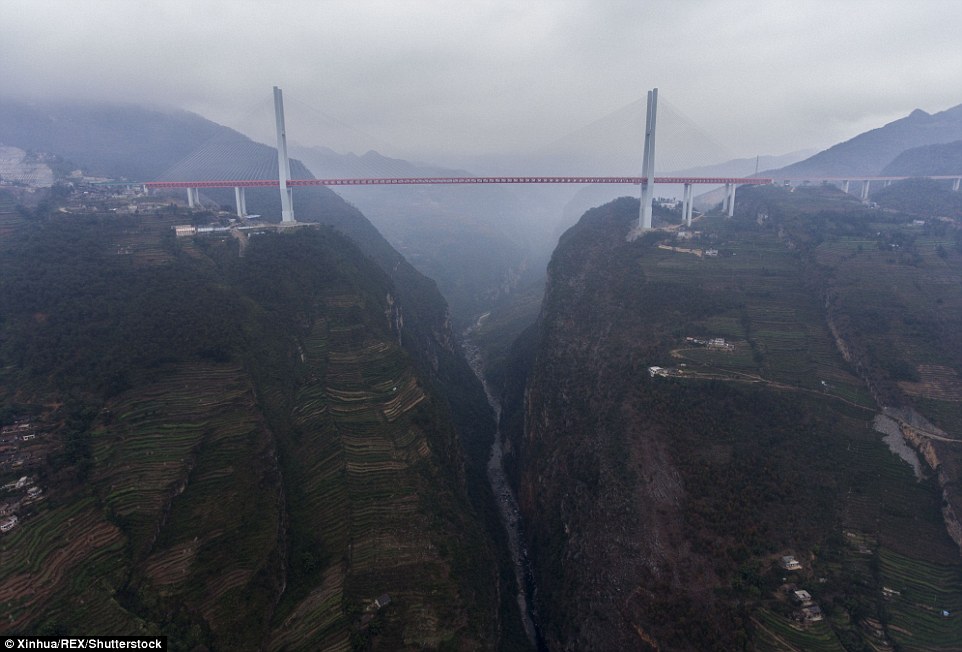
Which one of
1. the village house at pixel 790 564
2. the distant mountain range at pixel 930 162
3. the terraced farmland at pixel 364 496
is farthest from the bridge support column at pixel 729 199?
the village house at pixel 790 564

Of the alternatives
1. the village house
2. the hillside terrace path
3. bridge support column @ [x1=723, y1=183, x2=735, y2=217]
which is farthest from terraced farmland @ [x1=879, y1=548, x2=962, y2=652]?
bridge support column @ [x1=723, y1=183, x2=735, y2=217]

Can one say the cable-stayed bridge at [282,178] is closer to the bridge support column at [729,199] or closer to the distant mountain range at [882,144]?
the bridge support column at [729,199]

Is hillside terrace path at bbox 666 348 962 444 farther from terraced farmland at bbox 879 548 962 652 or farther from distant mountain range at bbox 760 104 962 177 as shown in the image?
distant mountain range at bbox 760 104 962 177

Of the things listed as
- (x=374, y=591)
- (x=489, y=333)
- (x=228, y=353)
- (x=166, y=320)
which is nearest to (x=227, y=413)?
(x=228, y=353)

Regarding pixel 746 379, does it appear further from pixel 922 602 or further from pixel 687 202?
pixel 687 202

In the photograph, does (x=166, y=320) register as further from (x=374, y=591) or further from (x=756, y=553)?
(x=756, y=553)

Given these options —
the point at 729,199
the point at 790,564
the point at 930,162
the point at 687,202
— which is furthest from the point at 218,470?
the point at 930,162
